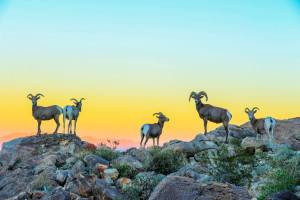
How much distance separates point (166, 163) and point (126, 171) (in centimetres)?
224

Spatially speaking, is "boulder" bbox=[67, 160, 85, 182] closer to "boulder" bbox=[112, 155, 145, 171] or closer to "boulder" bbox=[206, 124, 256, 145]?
"boulder" bbox=[112, 155, 145, 171]

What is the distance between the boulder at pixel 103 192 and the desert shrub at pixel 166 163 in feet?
12.2

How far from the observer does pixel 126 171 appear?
18922 mm

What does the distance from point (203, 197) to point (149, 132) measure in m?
17.9

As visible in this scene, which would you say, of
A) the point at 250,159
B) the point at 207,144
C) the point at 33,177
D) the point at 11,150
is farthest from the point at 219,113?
the point at 11,150

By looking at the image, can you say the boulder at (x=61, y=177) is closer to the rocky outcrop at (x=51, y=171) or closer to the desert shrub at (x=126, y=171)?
the rocky outcrop at (x=51, y=171)

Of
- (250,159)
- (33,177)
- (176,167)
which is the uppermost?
(250,159)

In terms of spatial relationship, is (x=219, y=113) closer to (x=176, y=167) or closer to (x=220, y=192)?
(x=176, y=167)

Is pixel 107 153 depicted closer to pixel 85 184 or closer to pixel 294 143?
pixel 85 184

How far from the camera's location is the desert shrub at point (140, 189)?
14.8 m

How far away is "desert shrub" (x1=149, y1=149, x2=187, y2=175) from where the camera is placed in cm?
1894

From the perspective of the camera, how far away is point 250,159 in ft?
50.5

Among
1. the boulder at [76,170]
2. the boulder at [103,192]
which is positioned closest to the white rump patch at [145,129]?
the boulder at [76,170]

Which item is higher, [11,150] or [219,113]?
[219,113]
